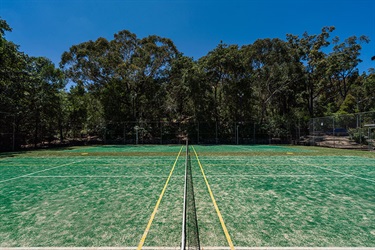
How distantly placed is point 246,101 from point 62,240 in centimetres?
2803

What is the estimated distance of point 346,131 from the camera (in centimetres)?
2120

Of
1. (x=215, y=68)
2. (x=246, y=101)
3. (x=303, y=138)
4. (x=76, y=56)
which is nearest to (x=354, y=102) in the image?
(x=303, y=138)

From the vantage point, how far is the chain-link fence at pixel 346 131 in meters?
19.3

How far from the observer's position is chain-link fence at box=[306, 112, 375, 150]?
1930cm

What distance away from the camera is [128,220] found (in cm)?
414

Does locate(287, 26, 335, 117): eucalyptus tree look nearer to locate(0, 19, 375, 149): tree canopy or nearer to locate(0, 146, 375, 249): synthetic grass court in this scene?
locate(0, 19, 375, 149): tree canopy

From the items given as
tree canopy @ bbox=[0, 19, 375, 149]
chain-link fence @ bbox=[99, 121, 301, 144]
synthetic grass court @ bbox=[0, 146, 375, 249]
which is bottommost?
synthetic grass court @ bbox=[0, 146, 375, 249]

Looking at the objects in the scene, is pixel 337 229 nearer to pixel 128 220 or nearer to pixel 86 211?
pixel 128 220

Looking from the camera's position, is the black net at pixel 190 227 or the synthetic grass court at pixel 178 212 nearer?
the black net at pixel 190 227

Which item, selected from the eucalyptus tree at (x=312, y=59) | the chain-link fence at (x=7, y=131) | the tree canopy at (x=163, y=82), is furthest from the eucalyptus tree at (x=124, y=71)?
the eucalyptus tree at (x=312, y=59)

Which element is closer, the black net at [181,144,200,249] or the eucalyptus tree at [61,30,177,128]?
the black net at [181,144,200,249]

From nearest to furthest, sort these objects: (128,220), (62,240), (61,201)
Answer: (62,240), (128,220), (61,201)

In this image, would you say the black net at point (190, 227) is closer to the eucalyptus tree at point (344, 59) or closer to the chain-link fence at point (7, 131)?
the chain-link fence at point (7, 131)

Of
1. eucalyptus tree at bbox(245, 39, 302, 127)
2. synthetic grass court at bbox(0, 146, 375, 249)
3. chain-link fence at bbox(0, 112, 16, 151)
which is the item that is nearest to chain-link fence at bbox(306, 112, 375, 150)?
eucalyptus tree at bbox(245, 39, 302, 127)
